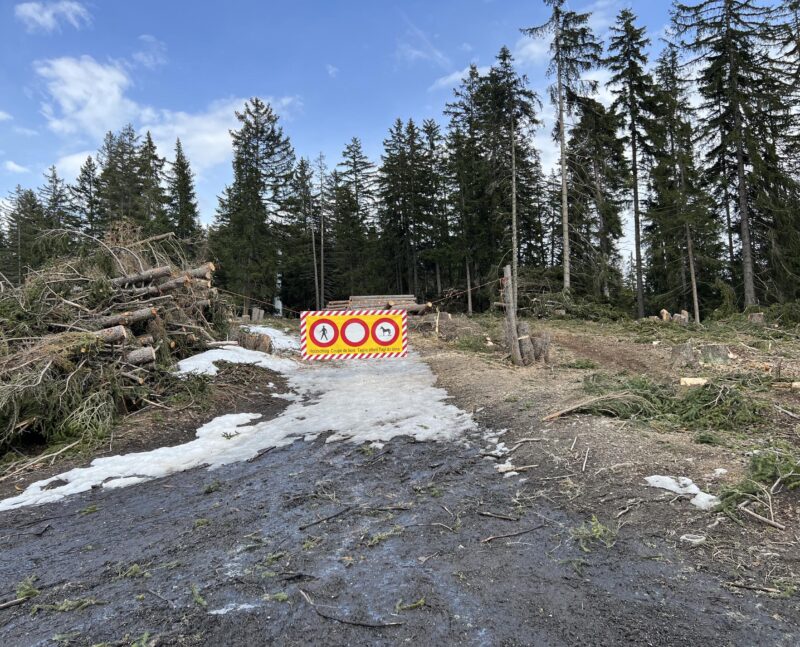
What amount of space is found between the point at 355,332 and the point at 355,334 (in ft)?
0.13

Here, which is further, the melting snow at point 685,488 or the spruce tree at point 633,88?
the spruce tree at point 633,88

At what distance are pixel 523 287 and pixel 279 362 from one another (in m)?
15.1

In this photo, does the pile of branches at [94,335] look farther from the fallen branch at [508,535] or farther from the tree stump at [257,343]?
the fallen branch at [508,535]

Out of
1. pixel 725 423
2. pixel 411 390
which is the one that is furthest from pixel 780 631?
pixel 411 390

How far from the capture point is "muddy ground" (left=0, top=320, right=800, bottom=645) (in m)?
2.15

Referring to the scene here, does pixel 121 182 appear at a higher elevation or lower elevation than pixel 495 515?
higher

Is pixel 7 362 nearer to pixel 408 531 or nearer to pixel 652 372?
pixel 408 531

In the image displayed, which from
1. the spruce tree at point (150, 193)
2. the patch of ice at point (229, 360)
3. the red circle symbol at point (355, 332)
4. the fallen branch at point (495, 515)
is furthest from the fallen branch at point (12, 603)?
the spruce tree at point (150, 193)

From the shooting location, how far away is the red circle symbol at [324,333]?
8555 mm

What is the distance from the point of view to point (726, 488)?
3.21 meters

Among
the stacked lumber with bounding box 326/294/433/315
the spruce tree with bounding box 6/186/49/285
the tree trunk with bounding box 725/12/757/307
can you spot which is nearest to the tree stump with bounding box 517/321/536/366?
the stacked lumber with bounding box 326/294/433/315

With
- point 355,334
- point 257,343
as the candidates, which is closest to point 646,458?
point 355,334

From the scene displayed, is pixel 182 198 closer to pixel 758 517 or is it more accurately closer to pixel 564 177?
pixel 564 177

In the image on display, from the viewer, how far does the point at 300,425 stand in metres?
6.46
